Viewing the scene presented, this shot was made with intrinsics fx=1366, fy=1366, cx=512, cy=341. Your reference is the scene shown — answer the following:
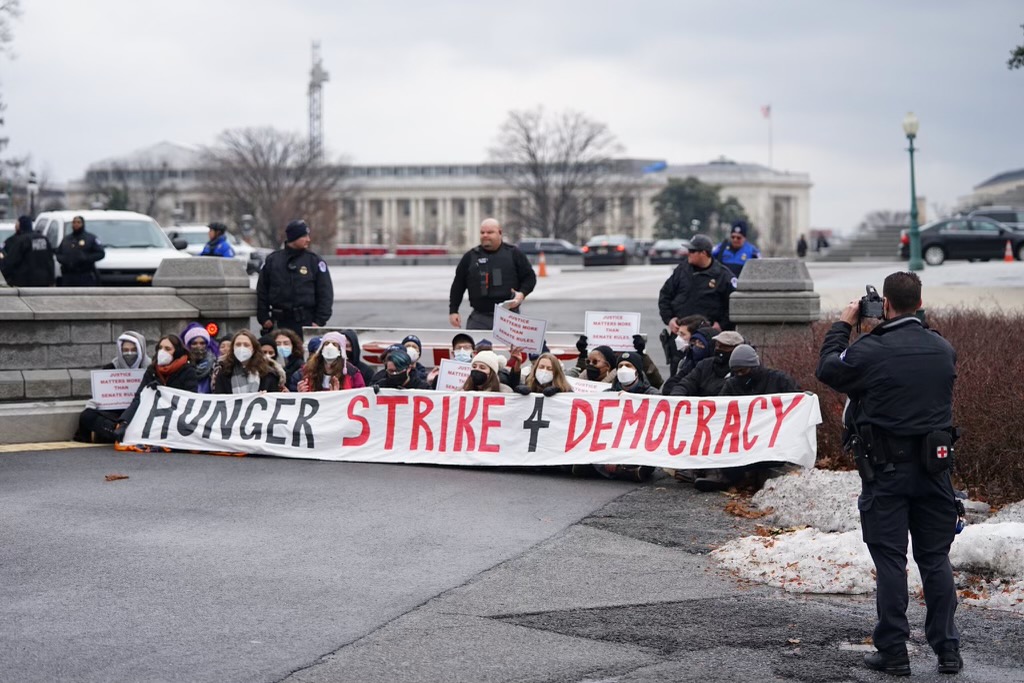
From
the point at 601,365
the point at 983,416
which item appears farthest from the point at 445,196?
the point at 983,416

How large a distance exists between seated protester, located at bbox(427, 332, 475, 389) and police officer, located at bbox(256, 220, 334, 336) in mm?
1913

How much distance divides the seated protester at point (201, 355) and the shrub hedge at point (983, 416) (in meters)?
5.76

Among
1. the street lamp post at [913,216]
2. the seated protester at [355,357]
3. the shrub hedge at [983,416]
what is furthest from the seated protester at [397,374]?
the street lamp post at [913,216]

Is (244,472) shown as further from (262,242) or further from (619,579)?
(262,242)

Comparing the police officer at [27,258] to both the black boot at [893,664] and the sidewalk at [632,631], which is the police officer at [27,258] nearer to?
the sidewalk at [632,631]

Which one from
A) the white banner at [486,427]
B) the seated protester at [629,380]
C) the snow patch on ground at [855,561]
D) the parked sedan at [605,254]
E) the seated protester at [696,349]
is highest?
the parked sedan at [605,254]

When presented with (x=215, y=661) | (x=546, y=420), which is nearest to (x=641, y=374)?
(x=546, y=420)

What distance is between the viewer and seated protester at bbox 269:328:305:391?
1403 centimetres

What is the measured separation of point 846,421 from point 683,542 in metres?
2.75

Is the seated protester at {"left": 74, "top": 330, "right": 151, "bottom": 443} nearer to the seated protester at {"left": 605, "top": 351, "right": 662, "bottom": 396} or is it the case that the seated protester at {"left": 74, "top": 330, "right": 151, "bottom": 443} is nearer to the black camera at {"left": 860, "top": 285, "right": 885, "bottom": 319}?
the seated protester at {"left": 605, "top": 351, "right": 662, "bottom": 396}

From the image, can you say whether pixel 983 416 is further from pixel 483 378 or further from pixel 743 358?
pixel 483 378

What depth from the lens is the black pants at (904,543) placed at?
643cm

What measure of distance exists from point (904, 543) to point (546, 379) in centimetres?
599

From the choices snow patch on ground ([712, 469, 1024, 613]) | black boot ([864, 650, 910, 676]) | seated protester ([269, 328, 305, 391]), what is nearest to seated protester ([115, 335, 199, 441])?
seated protester ([269, 328, 305, 391])
